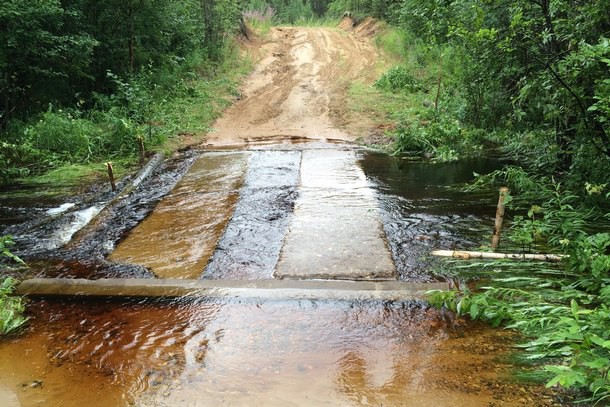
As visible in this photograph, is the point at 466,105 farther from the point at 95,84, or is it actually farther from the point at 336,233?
the point at 95,84

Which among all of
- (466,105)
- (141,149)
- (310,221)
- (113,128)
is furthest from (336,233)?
(113,128)

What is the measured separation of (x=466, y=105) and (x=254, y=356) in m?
7.22

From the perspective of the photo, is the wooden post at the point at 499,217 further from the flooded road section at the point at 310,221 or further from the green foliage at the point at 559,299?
the flooded road section at the point at 310,221

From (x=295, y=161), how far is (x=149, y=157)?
2755 millimetres

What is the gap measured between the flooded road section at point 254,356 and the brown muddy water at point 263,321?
0.01m

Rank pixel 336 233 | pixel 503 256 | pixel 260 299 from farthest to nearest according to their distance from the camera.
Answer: pixel 336 233
pixel 503 256
pixel 260 299

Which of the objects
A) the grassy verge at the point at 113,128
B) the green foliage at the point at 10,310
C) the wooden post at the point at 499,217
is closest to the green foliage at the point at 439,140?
the wooden post at the point at 499,217

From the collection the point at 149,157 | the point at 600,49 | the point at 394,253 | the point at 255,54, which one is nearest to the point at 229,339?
the point at 394,253

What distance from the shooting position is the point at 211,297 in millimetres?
4180

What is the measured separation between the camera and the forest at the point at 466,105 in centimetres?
355

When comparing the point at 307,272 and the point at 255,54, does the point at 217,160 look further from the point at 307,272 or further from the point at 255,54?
the point at 255,54

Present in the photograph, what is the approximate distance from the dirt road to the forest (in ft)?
2.97

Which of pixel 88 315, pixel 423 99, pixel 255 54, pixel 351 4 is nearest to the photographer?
pixel 88 315

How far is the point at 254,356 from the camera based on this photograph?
3402 millimetres
